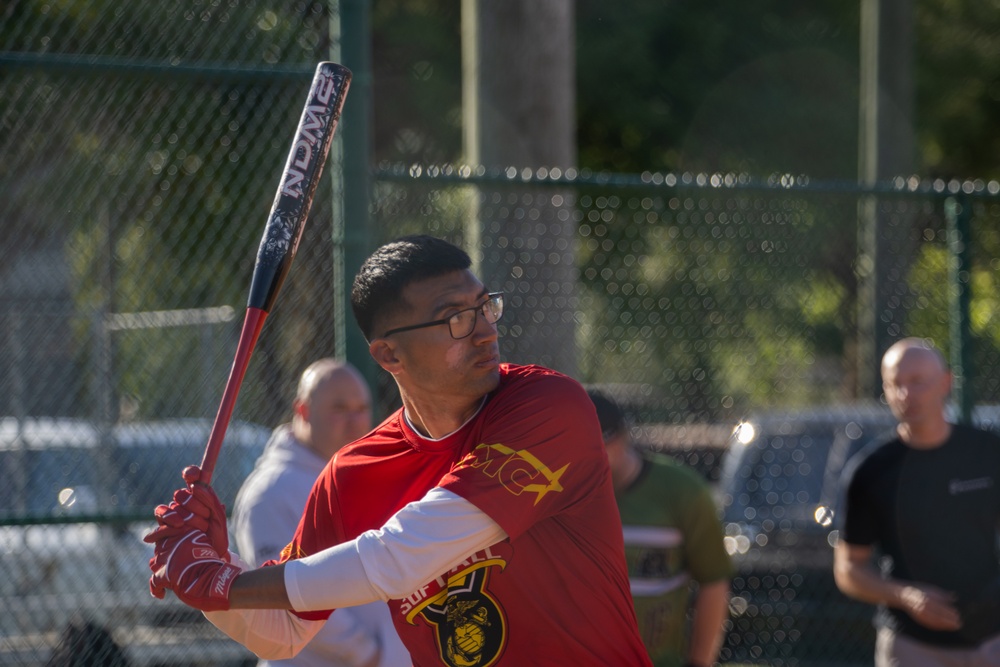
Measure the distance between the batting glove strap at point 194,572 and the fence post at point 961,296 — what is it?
14.8 feet

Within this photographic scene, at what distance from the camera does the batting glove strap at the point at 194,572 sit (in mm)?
2736

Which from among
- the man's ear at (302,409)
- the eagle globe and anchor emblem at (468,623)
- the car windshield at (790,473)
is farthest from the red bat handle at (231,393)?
the car windshield at (790,473)

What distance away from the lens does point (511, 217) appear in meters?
5.65

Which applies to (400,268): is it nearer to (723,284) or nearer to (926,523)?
(723,284)

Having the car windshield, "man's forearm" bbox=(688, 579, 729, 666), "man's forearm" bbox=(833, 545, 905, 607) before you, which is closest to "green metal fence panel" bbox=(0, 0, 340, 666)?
"man's forearm" bbox=(688, 579, 729, 666)

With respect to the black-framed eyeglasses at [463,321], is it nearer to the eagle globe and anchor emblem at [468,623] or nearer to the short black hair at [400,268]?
the short black hair at [400,268]

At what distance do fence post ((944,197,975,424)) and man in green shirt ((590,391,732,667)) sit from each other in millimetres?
1918

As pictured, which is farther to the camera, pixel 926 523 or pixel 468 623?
pixel 926 523

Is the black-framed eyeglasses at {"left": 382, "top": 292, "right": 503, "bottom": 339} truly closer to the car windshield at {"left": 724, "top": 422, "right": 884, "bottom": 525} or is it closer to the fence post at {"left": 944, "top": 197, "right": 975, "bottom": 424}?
the fence post at {"left": 944, "top": 197, "right": 975, "bottom": 424}

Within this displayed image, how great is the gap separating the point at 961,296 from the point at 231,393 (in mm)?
4289

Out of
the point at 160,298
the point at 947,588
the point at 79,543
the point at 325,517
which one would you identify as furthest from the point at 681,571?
the point at 79,543

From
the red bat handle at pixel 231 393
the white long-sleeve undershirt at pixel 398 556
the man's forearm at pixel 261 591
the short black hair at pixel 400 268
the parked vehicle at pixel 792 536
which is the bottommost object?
the parked vehicle at pixel 792 536

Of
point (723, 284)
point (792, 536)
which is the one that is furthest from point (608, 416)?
point (792, 536)

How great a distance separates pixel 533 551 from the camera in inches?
112
